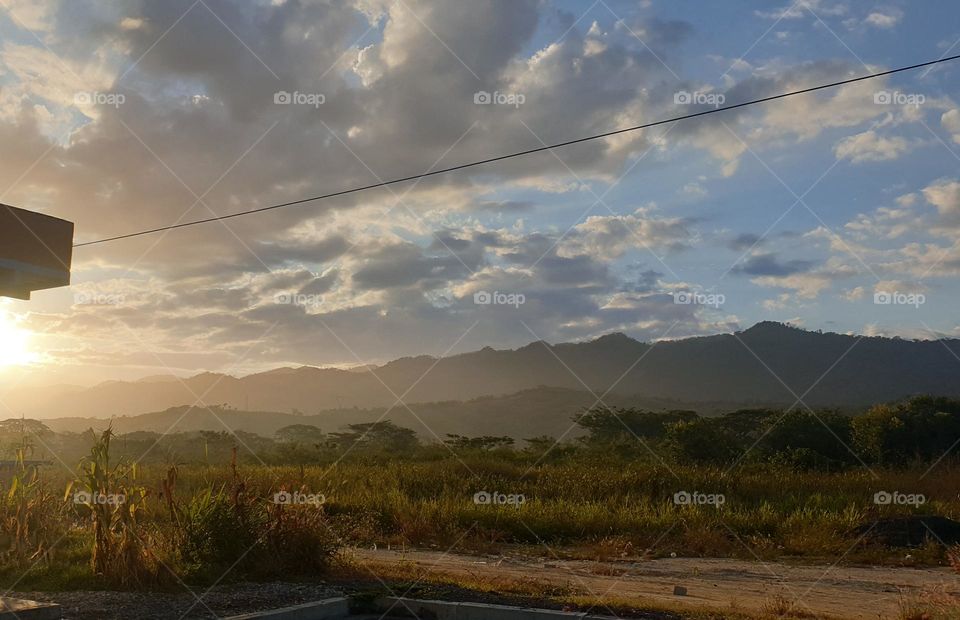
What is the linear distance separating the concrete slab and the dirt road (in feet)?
16.4

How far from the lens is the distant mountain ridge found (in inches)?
4680

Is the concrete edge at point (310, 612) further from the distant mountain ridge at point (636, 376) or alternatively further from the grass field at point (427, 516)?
the distant mountain ridge at point (636, 376)

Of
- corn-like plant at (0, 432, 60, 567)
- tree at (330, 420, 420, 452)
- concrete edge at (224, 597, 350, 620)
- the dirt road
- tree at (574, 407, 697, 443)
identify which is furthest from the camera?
tree at (330, 420, 420, 452)

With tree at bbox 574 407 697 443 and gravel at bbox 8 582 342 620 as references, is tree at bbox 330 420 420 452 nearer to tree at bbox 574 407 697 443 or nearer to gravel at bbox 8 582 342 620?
tree at bbox 574 407 697 443

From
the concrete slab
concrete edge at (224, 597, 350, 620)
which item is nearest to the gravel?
concrete edge at (224, 597, 350, 620)

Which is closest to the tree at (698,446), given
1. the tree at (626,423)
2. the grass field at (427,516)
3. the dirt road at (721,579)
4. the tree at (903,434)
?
the grass field at (427,516)

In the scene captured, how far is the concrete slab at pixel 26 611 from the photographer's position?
6.11m

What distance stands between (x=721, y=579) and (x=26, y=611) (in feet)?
29.6

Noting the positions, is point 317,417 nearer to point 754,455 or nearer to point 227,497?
point 754,455

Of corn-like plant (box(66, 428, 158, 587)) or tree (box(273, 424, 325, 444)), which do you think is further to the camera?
tree (box(273, 424, 325, 444))

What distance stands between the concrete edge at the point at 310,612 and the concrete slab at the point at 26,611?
54.8 inches

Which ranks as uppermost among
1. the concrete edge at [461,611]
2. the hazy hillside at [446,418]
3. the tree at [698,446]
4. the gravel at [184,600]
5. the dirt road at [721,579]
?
the hazy hillside at [446,418]

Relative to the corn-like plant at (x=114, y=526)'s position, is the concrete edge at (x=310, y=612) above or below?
below

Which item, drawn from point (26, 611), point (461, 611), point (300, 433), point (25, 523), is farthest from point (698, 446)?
point (300, 433)
